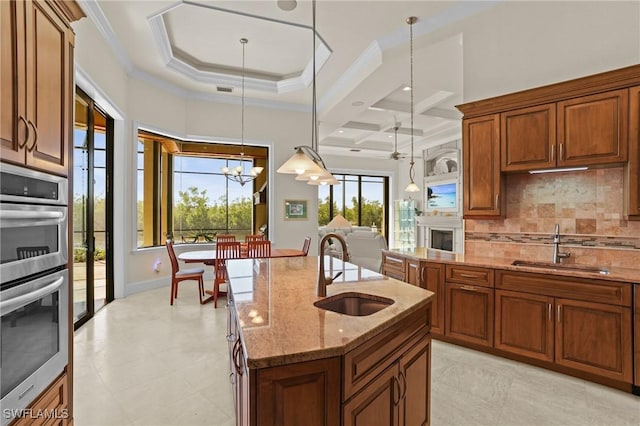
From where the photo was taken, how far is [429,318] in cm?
185

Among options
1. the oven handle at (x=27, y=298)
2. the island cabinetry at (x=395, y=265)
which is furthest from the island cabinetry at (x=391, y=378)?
the island cabinetry at (x=395, y=265)

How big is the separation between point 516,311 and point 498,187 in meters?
1.23

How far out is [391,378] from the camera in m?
1.43

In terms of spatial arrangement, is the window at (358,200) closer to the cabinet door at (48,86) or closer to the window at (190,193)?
the window at (190,193)

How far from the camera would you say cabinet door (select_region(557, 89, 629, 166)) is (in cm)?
259

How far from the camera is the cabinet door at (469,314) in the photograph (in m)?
3.02

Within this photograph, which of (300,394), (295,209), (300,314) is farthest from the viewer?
(295,209)

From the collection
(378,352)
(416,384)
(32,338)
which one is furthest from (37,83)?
(416,384)

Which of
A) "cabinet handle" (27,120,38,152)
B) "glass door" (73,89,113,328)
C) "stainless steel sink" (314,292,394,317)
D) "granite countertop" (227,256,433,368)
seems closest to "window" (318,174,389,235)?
"glass door" (73,89,113,328)

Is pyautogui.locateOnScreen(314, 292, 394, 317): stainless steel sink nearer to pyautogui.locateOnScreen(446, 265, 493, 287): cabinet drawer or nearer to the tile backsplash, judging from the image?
pyautogui.locateOnScreen(446, 265, 493, 287): cabinet drawer

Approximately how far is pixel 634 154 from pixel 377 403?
2827 mm

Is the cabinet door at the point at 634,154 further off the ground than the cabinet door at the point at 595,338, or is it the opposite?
the cabinet door at the point at 634,154

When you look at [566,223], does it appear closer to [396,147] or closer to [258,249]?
[258,249]

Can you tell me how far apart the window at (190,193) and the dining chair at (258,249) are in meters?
2.23
